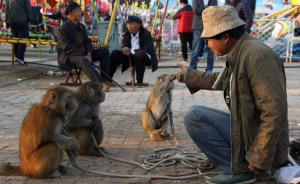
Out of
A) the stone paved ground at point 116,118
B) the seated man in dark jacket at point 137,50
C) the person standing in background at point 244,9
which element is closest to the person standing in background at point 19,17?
the stone paved ground at point 116,118

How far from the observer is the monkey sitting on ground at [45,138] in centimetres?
459

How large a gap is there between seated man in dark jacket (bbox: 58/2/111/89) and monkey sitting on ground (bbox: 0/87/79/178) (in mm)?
5806

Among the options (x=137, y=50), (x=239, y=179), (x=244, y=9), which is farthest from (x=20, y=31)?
(x=239, y=179)

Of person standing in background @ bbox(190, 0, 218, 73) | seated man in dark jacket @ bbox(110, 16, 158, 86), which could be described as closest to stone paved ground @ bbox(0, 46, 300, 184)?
seated man in dark jacket @ bbox(110, 16, 158, 86)

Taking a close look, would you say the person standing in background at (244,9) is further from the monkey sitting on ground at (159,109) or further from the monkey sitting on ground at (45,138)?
the monkey sitting on ground at (45,138)

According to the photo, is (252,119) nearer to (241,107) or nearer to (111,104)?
(241,107)

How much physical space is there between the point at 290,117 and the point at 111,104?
10.3 feet

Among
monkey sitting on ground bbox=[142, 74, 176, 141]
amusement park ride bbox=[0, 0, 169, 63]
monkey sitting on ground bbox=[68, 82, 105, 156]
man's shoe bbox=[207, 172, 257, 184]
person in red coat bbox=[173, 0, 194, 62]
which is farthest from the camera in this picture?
person in red coat bbox=[173, 0, 194, 62]

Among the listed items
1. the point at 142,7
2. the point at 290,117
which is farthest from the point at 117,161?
the point at 142,7

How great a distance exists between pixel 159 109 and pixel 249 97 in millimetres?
2574

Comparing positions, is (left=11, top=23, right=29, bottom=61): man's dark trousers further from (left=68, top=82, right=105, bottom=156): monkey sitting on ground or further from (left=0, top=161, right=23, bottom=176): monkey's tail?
(left=0, top=161, right=23, bottom=176): monkey's tail

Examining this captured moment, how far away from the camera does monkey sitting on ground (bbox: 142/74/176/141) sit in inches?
254

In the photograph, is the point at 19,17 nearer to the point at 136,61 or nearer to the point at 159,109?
the point at 136,61

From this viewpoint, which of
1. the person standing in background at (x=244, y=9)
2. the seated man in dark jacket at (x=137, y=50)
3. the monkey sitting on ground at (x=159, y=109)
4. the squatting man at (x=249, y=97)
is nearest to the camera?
the squatting man at (x=249, y=97)
